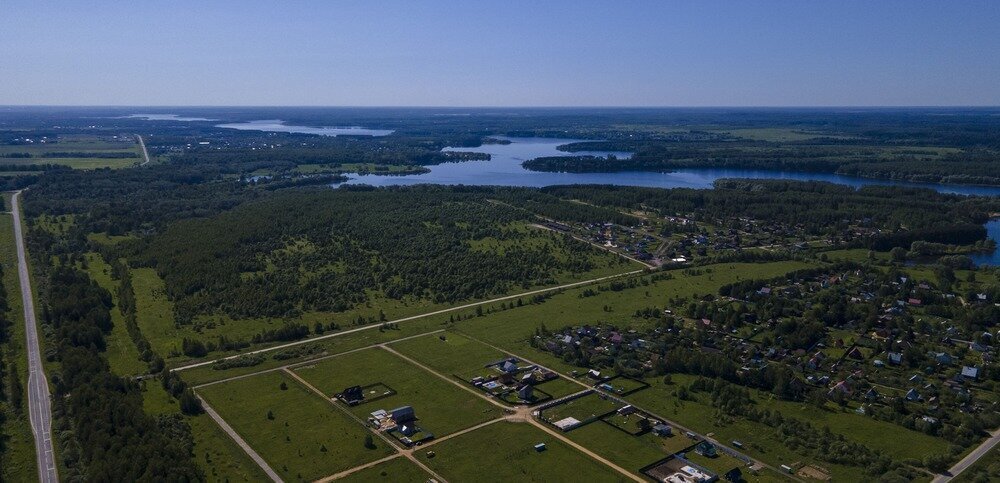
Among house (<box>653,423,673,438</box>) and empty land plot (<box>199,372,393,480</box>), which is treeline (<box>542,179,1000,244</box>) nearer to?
house (<box>653,423,673,438</box>)

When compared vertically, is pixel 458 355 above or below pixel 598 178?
below

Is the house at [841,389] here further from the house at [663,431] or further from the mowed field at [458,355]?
the mowed field at [458,355]

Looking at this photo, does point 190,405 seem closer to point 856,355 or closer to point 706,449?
point 706,449

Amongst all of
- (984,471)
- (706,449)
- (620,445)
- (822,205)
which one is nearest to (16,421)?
(620,445)

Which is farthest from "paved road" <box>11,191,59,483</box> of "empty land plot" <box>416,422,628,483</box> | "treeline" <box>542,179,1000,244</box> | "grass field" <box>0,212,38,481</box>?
"treeline" <box>542,179,1000,244</box>

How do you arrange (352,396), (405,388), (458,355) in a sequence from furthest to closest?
1. (458,355)
2. (405,388)
3. (352,396)

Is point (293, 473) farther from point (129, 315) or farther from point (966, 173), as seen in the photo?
point (966, 173)
